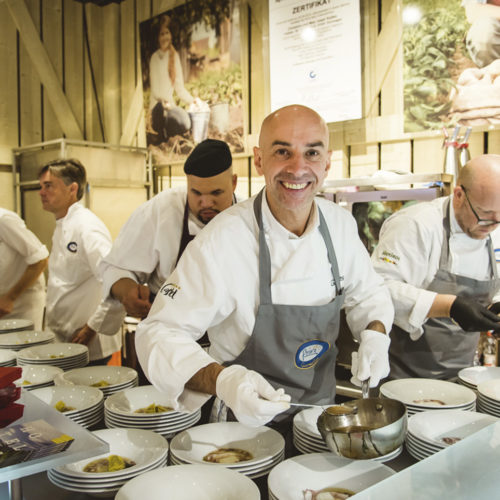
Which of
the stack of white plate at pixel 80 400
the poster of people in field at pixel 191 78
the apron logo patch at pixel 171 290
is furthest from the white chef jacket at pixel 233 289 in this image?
the poster of people in field at pixel 191 78

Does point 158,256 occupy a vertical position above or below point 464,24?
below

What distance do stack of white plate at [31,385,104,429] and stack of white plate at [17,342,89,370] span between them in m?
0.42

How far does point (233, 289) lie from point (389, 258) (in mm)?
933

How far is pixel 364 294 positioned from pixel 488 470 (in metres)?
0.95

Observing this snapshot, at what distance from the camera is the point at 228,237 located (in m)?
1.63

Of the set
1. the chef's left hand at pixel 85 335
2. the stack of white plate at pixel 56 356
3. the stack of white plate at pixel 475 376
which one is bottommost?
the chef's left hand at pixel 85 335

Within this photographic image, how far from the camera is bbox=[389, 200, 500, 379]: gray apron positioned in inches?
89.4

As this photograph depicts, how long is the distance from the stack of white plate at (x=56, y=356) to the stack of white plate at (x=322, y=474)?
1.21 meters

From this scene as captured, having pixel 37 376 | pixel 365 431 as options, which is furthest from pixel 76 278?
pixel 365 431

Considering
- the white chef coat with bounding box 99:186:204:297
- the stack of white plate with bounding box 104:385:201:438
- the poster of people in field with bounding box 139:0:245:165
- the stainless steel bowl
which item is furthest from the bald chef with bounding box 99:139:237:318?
the poster of people in field with bounding box 139:0:245:165

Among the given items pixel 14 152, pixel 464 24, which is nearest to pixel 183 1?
pixel 14 152

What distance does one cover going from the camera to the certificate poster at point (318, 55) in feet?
12.5

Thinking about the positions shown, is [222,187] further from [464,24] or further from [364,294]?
[464,24]

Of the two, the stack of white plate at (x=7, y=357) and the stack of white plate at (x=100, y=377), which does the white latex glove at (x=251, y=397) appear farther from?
the stack of white plate at (x=7, y=357)
